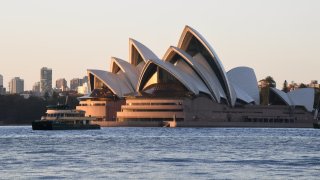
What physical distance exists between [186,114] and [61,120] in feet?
112

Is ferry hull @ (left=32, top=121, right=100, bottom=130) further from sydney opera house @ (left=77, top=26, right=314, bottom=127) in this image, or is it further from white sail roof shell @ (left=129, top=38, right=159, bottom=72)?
white sail roof shell @ (left=129, top=38, right=159, bottom=72)

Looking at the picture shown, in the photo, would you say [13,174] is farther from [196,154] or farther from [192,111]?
[192,111]

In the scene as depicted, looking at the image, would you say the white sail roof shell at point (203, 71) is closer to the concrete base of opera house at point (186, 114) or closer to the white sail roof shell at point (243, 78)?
the concrete base of opera house at point (186, 114)

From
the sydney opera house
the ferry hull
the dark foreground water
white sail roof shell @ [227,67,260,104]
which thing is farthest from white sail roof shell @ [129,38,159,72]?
the dark foreground water

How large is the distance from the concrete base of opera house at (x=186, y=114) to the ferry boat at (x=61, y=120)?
23019 millimetres

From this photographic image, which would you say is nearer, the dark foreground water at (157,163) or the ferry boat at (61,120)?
the dark foreground water at (157,163)

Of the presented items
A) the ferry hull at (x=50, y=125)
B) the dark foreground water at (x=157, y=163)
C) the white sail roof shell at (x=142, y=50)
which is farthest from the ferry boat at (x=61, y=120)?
the dark foreground water at (x=157, y=163)

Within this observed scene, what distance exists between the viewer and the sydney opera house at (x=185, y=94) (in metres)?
151

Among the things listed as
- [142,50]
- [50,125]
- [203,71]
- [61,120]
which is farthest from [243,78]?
[50,125]

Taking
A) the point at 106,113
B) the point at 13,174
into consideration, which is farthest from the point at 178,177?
the point at 106,113

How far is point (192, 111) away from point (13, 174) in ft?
365

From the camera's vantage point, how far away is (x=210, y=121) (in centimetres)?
15775

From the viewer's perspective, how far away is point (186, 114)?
154250 mm

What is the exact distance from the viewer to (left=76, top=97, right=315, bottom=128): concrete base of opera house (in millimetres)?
153750
